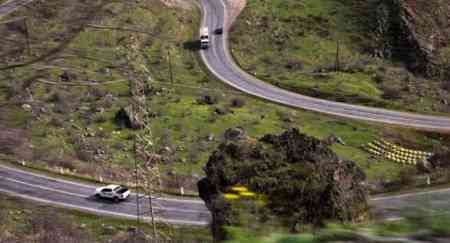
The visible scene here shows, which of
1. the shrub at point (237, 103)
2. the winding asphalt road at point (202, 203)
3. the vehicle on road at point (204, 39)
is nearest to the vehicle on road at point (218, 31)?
the winding asphalt road at point (202, 203)

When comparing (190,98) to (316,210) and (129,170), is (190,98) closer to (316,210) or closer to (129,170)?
(129,170)

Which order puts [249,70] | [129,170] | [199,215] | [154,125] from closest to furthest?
1. [199,215]
2. [129,170]
3. [154,125]
4. [249,70]

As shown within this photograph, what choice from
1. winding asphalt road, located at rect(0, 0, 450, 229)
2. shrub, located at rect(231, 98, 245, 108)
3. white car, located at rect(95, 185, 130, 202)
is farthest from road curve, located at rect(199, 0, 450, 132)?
white car, located at rect(95, 185, 130, 202)

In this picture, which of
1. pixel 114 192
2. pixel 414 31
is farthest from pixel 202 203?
pixel 414 31

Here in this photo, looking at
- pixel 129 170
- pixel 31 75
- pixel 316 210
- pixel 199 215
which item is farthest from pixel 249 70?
pixel 316 210

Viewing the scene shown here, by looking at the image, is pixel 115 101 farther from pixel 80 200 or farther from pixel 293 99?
pixel 80 200

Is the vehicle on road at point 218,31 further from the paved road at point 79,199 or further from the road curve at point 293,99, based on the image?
the paved road at point 79,199
